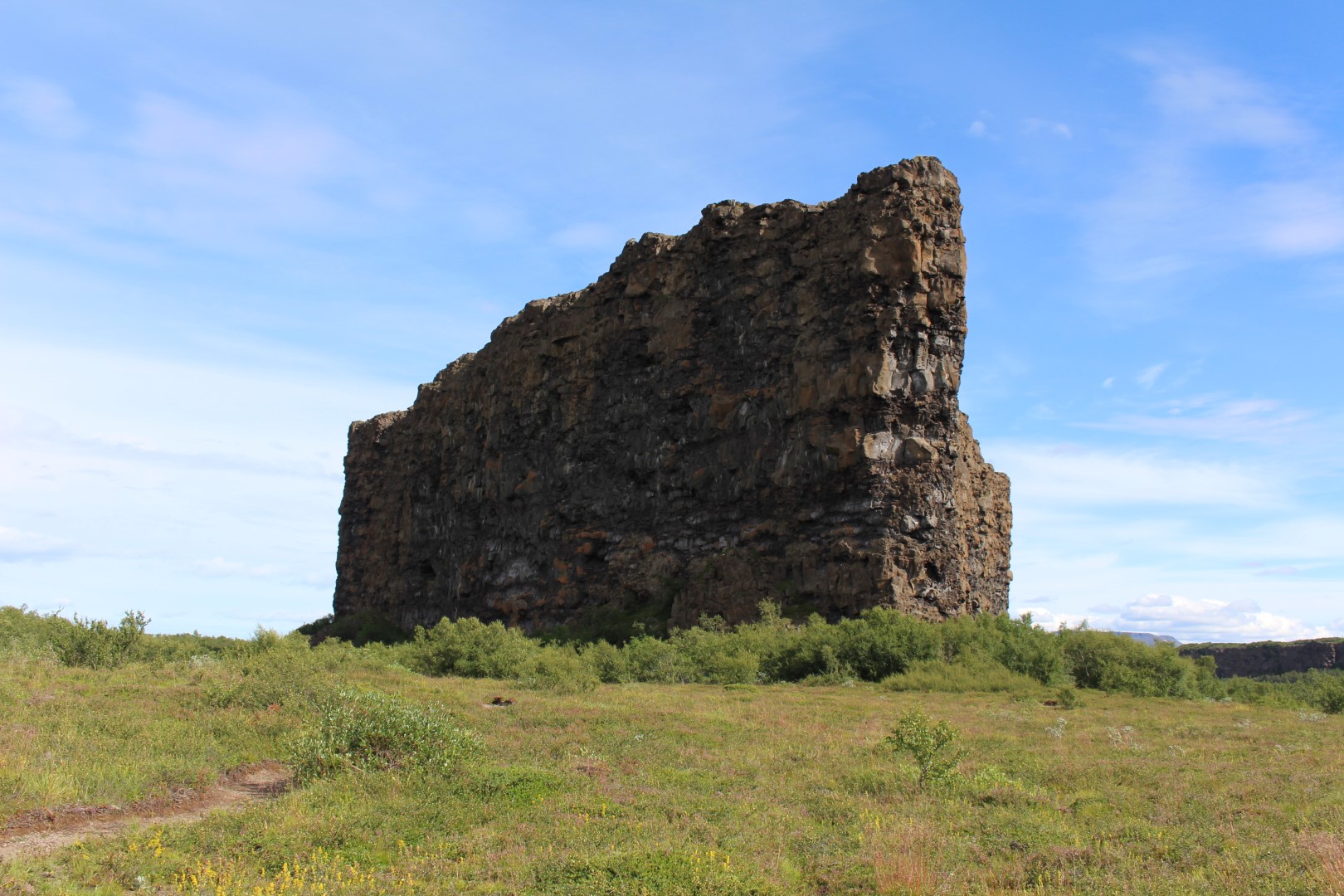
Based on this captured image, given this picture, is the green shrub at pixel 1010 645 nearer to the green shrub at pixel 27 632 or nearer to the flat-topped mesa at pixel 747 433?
the flat-topped mesa at pixel 747 433

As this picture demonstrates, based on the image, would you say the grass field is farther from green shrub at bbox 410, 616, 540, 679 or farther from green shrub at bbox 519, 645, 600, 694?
green shrub at bbox 410, 616, 540, 679

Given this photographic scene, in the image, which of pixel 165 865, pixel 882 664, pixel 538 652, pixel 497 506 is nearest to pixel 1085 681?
pixel 882 664

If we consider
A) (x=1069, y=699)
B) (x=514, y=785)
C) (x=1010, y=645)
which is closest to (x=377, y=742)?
(x=514, y=785)

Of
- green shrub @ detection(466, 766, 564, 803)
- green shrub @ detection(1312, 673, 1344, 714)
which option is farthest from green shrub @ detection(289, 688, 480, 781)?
green shrub @ detection(1312, 673, 1344, 714)

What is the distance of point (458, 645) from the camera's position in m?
29.6

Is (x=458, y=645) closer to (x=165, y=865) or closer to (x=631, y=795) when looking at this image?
(x=631, y=795)

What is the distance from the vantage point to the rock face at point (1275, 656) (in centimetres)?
7962

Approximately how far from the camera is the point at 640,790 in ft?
35.8

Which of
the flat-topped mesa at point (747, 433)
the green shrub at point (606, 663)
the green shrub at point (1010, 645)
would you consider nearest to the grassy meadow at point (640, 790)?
the green shrub at point (1010, 645)

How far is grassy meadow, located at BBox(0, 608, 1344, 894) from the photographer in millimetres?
7605

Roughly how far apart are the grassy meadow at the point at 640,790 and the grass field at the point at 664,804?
0.04 meters

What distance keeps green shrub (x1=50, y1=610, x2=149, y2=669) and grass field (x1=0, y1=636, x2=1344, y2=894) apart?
4498mm

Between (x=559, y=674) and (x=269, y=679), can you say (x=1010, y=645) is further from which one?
(x=269, y=679)

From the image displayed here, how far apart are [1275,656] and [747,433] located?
6714 centimetres
